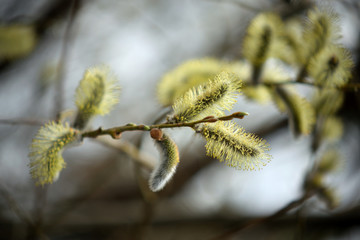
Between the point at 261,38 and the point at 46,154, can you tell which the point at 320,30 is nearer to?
the point at 261,38

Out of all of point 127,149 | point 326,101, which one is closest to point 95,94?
point 127,149

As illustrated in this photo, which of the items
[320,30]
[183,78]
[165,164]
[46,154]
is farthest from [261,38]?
[46,154]

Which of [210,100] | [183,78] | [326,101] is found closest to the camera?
[210,100]

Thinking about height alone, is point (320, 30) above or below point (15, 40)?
below

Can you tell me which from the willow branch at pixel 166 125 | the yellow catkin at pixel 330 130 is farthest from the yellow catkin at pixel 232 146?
the yellow catkin at pixel 330 130

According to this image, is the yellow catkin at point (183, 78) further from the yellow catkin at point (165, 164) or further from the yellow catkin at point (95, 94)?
the yellow catkin at point (165, 164)

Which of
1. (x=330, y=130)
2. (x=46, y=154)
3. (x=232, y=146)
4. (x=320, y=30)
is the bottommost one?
(x=232, y=146)

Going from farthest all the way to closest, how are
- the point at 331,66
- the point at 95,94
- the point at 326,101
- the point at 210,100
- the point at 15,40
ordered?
the point at 15,40, the point at 326,101, the point at 331,66, the point at 95,94, the point at 210,100

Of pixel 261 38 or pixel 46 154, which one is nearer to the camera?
pixel 46 154
